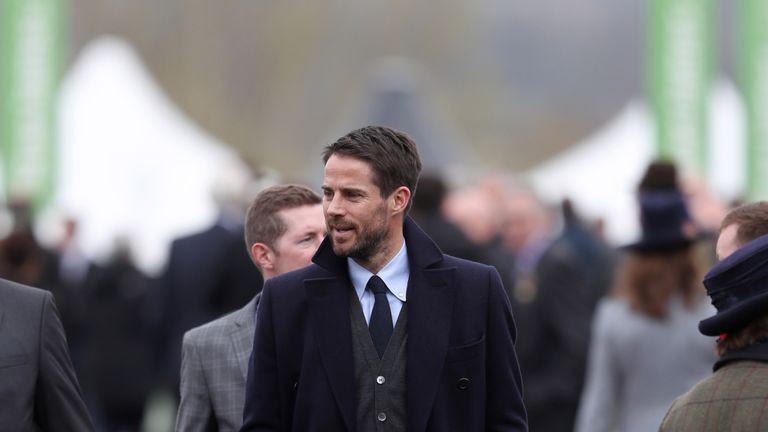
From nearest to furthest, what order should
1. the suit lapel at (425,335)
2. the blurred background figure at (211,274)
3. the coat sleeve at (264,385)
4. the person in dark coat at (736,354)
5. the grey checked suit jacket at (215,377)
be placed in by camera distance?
the person in dark coat at (736,354), the suit lapel at (425,335), the coat sleeve at (264,385), the grey checked suit jacket at (215,377), the blurred background figure at (211,274)

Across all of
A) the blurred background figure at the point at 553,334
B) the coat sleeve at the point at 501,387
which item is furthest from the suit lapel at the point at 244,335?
the blurred background figure at the point at 553,334

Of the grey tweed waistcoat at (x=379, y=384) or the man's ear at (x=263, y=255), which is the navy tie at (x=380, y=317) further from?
the man's ear at (x=263, y=255)

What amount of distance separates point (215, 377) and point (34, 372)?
0.69 m

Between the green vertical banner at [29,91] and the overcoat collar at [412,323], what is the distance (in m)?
14.1

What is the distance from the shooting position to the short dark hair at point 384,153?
199 inches

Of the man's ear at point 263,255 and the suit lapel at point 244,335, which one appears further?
the man's ear at point 263,255

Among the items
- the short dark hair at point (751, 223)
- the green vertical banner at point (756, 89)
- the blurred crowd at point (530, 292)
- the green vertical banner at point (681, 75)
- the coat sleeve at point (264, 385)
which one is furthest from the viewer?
the green vertical banner at point (681, 75)

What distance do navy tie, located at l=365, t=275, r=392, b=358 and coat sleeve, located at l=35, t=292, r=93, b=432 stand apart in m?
0.98

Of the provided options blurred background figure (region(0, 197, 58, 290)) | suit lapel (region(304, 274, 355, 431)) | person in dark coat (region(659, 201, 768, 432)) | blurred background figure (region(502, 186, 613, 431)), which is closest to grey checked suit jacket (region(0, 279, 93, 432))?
suit lapel (region(304, 274, 355, 431))

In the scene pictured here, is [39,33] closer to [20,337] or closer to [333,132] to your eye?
[333,132]

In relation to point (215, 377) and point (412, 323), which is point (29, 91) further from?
point (412, 323)

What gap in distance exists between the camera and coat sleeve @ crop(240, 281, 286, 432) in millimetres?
5020

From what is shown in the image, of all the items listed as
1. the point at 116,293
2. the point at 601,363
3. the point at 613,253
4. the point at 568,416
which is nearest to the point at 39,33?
the point at 116,293

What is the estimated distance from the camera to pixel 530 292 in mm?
10539
